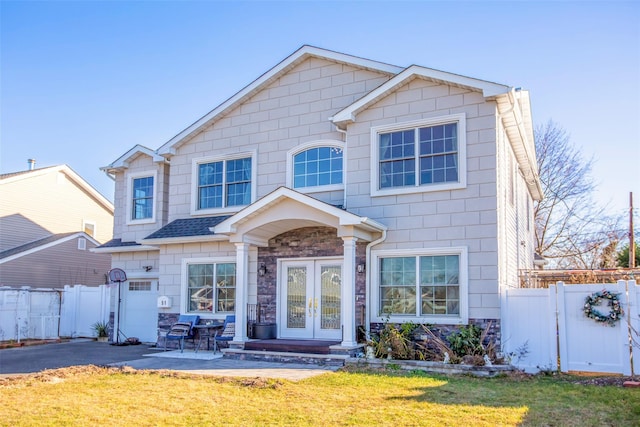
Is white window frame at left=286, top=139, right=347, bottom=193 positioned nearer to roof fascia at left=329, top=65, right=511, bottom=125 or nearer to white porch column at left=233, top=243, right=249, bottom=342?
roof fascia at left=329, top=65, right=511, bottom=125

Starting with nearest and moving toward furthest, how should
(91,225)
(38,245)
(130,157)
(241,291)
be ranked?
(241,291) → (130,157) → (38,245) → (91,225)

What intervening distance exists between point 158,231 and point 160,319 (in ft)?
7.65

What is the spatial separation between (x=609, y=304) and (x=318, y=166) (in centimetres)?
691

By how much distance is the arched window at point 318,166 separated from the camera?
13.3m

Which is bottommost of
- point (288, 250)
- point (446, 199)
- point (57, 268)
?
point (57, 268)

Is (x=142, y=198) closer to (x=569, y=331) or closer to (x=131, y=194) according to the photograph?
(x=131, y=194)

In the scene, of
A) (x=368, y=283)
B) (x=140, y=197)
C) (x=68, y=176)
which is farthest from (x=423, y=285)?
(x=68, y=176)

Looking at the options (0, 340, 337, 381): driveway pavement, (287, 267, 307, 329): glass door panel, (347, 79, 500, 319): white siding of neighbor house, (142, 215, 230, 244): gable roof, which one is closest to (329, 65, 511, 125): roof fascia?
(347, 79, 500, 319): white siding of neighbor house

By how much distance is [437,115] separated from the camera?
11.9 m

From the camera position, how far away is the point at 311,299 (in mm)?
13102

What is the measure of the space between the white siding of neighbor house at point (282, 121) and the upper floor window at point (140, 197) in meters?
1.47

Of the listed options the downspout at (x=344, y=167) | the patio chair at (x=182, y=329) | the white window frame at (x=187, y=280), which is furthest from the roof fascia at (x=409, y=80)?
the patio chair at (x=182, y=329)

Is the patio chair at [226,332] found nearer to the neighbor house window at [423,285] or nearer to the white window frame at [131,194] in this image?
the neighbor house window at [423,285]

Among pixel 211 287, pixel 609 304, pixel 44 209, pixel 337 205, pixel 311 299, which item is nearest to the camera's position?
pixel 609 304
